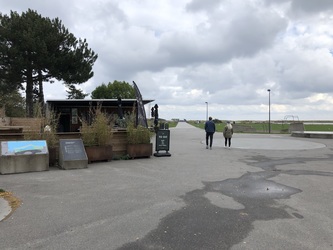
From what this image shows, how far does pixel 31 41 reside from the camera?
2770cm

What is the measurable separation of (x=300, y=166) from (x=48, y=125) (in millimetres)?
8958

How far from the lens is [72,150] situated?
35.0 ft

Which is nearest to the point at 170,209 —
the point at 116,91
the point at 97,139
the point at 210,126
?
the point at 97,139

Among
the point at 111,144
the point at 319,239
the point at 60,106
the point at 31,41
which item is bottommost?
the point at 319,239

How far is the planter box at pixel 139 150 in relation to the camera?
42.1ft

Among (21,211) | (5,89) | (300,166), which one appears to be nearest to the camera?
(21,211)

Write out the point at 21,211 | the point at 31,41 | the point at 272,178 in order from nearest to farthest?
the point at 21,211, the point at 272,178, the point at 31,41

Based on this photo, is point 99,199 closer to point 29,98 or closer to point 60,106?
point 60,106

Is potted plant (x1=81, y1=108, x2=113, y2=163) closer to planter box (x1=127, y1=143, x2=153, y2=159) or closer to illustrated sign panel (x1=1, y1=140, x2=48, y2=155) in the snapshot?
planter box (x1=127, y1=143, x2=153, y2=159)

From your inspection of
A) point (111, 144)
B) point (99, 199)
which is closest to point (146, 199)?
point (99, 199)

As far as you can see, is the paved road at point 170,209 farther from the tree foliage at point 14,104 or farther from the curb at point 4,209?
the tree foliage at point 14,104

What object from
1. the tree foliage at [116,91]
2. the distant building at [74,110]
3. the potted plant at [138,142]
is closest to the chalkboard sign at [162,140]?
→ the potted plant at [138,142]

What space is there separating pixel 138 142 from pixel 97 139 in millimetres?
1855

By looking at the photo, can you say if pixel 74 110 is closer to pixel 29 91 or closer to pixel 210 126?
pixel 29 91
